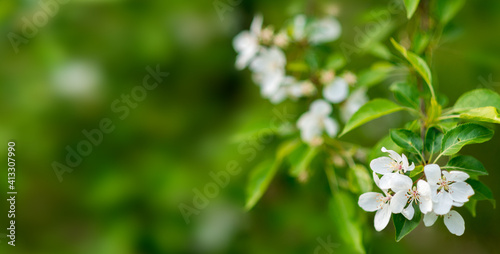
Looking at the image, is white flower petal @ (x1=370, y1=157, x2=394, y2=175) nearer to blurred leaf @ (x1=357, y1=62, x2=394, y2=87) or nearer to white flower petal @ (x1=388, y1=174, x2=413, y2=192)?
white flower petal @ (x1=388, y1=174, x2=413, y2=192)

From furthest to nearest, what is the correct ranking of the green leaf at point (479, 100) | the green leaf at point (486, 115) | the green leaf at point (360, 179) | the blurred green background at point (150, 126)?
the blurred green background at point (150, 126) → the green leaf at point (360, 179) → the green leaf at point (479, 100) → the green leaf at point (486, 115)

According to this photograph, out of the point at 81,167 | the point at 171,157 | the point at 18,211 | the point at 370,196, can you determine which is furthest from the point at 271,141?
the point at 18,211

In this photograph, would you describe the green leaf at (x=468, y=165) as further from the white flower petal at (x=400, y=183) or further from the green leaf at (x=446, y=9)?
the green leaf at (x=446, y=9)

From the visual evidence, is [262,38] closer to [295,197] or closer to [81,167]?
[295,197]

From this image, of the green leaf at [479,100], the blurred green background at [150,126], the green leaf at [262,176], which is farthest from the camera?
the blurred green background at [150,126]

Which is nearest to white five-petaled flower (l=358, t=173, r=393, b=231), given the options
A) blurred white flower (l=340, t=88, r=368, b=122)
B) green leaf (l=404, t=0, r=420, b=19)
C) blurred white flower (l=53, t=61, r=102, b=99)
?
green leaf (l=404, t=0, r=420, b=19)

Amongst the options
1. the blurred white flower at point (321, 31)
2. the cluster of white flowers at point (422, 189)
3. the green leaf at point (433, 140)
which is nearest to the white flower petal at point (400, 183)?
the cluster of white flowers at point (422, 189)

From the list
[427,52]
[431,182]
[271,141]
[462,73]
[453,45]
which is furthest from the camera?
[453,45]
